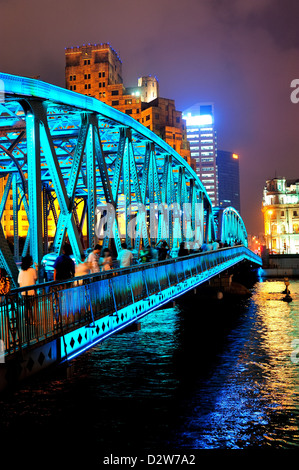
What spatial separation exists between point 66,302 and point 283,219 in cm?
14200

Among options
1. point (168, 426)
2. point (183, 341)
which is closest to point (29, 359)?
point (168, 426)

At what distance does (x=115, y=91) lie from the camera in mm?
125562

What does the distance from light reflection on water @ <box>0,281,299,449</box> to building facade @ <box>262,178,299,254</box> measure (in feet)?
391

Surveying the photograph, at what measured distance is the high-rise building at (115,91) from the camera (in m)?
117

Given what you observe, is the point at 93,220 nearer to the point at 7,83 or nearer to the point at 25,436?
the point at 7,83

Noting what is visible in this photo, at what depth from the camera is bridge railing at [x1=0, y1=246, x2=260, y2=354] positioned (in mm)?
8023

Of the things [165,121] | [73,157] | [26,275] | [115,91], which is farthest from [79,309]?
[115,91]

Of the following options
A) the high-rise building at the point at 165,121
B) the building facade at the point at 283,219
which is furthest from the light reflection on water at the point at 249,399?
the building facade at the point at 283,219

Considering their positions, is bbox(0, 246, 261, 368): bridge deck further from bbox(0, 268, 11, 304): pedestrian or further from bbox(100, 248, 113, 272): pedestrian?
bbox(100, 248, 113, 272): pedestrian

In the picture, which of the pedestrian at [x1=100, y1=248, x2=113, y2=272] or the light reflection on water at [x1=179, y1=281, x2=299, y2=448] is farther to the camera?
the pedestrian at [x1=100, y1=248, x2=113, y2=272]

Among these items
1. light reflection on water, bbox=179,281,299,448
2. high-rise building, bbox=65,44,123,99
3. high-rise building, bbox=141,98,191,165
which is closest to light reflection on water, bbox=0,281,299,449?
light reflection on water, bbox=179,281,299,448

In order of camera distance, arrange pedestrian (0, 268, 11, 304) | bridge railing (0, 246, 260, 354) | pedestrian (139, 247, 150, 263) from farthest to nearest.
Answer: pedestrian (139, 247, 150, 263) → pedestrian (0, 268, 11, 304) → bridge railing (0, 246, 260, 354)

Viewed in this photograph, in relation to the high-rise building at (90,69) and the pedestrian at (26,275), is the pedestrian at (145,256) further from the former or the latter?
the high-rise building at (90,69)

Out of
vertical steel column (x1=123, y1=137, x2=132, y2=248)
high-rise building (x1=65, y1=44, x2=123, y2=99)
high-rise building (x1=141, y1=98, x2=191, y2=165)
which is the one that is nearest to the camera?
vertical steel column (x1=123, y1=137, x2=132, y2=248)
